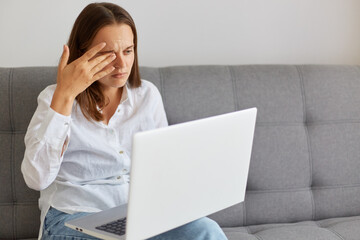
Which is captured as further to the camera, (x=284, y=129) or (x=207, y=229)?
(x=284, y=129)

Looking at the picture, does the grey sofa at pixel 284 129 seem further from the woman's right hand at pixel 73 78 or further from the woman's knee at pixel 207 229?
the woman's knee at pixel 207 229

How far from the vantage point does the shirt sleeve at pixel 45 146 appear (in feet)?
4.67

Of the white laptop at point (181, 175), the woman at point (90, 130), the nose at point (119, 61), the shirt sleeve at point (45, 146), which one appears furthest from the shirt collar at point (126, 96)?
the white laptop at point (181, 175)

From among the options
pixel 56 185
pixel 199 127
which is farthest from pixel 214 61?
pixel 199 127

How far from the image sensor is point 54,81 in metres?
1.85

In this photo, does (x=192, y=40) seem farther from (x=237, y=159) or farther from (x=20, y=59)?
(x=237, y=159)

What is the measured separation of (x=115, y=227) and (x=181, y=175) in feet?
0.77

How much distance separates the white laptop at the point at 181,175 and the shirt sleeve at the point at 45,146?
0.20 metres

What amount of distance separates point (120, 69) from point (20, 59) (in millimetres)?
669

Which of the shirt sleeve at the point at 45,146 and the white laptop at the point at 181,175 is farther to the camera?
the shirt sleeve at the point at 45,146

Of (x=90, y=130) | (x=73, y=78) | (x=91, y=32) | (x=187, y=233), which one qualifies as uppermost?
(x=91, y=32)

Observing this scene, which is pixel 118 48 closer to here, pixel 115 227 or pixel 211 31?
pixel 115 227

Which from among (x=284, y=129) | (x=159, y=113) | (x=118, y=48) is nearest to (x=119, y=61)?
(x=118, y=48)

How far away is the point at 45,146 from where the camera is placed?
1.45m
